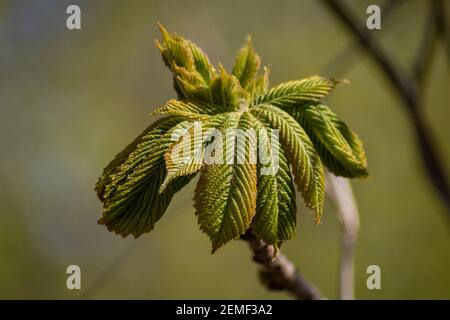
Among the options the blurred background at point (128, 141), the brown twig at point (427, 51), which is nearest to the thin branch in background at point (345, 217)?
the brown twig at point (427, 51)

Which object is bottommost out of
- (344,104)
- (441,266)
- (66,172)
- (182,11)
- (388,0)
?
(441,266)

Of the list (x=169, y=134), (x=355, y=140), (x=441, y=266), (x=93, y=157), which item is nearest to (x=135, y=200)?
(x=169, y=134)

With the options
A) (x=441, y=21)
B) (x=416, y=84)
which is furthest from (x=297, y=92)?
(x=441, y=21)

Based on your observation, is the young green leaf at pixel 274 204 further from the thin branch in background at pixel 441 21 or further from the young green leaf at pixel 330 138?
the thin branch in background at pixel 441 21

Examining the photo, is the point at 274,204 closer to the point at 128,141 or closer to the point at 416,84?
the point at 416,84
